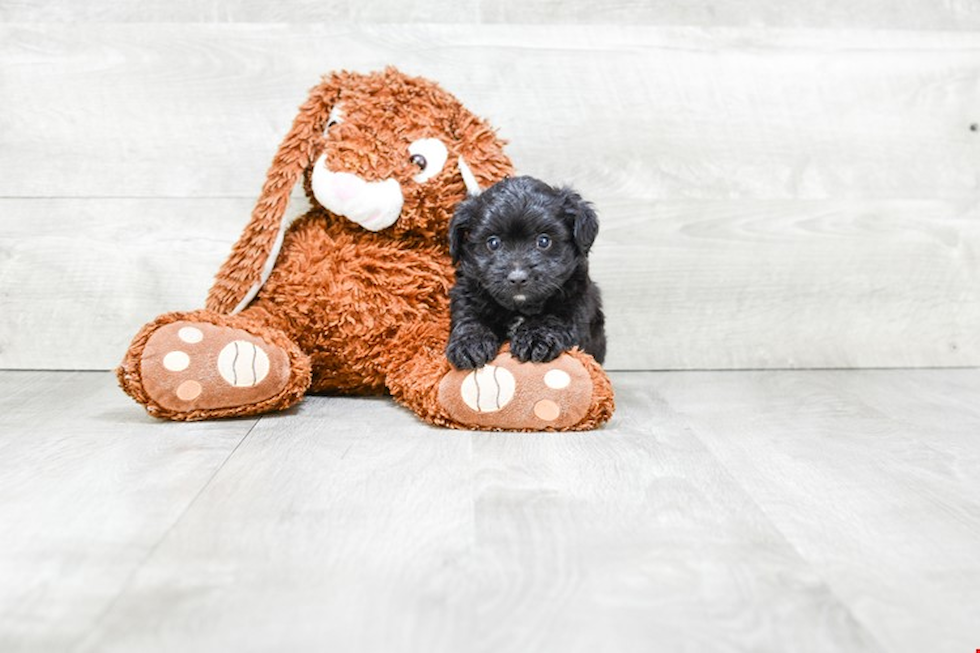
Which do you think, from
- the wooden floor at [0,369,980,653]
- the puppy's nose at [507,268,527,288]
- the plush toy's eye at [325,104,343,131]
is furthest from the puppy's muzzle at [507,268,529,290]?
the plush toy's eye at [325,104,343,131]

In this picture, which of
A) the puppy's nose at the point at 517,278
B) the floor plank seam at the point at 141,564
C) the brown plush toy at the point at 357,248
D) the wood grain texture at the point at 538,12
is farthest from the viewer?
the wood grain texture at the point at 538,12

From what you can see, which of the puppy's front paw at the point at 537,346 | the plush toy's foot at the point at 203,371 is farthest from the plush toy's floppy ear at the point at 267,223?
the puppy's front paw at the point at 537,346

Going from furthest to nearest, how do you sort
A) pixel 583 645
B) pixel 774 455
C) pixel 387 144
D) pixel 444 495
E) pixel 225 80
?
pixel 225 80 → pixel 387 144 → pixel 774 455 → pixel 444 495 → pixel 583 645

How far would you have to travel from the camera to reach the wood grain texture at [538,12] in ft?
5.92

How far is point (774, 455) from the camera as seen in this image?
4.25 feet

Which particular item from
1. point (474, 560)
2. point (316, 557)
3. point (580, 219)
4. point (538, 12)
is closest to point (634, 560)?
point (474, 560)

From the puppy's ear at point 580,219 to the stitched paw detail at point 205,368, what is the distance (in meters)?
0.50

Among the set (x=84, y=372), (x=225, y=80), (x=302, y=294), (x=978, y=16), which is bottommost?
(x=84, y=372)

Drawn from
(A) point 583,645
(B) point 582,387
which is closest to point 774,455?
(B) point 582,387

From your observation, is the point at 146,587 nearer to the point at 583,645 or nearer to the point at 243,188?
the point at 583,645

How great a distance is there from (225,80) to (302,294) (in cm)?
52

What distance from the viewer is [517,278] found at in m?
1.35

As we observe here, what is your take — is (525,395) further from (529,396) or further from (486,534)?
(486,534)

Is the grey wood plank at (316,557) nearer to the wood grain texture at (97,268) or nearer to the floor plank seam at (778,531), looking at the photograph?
the floor plank seam at (778,531)
